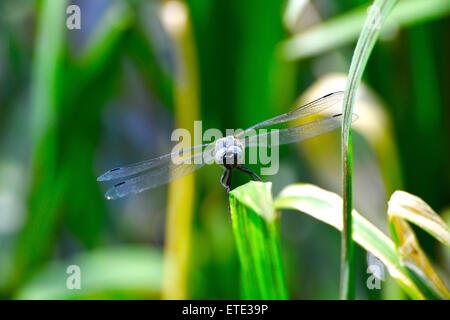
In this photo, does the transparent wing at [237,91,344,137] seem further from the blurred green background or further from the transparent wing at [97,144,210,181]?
the blurred green background

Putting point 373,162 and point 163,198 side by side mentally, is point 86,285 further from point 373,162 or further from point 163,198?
point 373,162

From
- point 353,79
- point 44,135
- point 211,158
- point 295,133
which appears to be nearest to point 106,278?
point 44,135

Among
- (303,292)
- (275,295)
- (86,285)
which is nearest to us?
(275,295)

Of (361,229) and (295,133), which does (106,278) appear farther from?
(361,229)

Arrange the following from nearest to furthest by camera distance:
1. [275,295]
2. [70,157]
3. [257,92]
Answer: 1. [275,295]
2. [257,92]
3. [70,157]

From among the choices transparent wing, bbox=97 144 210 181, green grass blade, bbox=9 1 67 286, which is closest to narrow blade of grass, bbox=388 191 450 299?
transparent wing, bbox=97 144 210 181

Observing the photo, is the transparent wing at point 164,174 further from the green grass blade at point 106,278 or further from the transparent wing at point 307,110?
the green grass blade at point 106,278

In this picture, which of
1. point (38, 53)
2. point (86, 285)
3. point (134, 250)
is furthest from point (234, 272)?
point (38, 53)

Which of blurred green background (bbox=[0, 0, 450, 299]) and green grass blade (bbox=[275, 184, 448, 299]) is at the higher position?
blurred green background (bbox=[0, 0, 450, 299])
